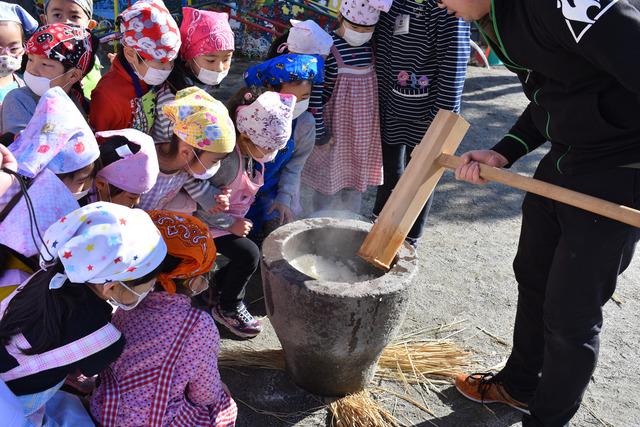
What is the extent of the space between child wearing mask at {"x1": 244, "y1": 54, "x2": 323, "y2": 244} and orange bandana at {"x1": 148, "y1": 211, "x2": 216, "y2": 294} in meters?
1.16

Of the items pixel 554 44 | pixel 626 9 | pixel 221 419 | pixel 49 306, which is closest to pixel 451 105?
pixel 554 44

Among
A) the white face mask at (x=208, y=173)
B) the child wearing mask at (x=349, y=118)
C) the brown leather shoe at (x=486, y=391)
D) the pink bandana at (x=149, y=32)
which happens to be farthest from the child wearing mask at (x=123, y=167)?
the brown leather shoe at (x=486, y=391)

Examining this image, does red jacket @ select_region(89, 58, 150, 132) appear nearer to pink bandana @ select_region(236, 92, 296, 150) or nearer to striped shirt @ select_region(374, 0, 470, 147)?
pink bandana @ select_region(236, 92, 296, 150)

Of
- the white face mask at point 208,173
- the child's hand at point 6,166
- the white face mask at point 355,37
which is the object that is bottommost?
the white face mask at point 208,173

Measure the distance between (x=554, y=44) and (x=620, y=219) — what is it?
1.97 feet

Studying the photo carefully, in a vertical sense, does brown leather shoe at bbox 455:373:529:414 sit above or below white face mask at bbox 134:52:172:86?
below

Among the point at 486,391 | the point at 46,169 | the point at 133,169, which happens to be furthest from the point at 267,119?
the point at 486,391

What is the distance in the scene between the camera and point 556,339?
7.39 ft

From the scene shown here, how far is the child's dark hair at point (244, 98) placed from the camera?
296 cm

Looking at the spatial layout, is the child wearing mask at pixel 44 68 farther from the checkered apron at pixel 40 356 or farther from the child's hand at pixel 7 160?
the checkered apron at pixel 40 356

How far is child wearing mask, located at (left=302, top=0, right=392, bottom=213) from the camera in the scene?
3414 mm

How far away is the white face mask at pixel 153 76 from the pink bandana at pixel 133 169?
56 cm

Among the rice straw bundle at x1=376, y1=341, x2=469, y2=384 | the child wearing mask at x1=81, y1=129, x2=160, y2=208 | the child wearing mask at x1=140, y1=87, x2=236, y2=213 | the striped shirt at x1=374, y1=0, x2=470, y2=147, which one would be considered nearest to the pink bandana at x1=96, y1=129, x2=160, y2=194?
the child wearing mask at x1=81, y1=129, x2=160, y2=208

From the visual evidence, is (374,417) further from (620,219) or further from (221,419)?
(620,219)
